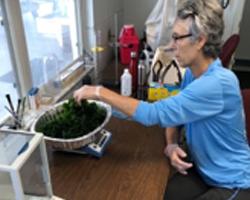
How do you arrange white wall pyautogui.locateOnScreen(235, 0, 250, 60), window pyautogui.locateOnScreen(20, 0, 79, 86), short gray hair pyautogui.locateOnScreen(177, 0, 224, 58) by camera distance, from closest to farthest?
short gray hair pyautogui.locateOnScreen(177, 0, 224, 58)
window pyautogui.locateOnScreen(20, 0, 79, 86)
white wall pyautogui.locateOnScreen(235, 0, 250, 60)

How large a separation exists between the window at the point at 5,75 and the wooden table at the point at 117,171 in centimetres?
33

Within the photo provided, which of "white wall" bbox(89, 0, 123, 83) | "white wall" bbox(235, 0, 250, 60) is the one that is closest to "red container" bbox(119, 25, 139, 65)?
"white wall" bbox(89, 0, 123, 83)

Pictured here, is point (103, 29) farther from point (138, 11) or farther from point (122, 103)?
point (122, 103)

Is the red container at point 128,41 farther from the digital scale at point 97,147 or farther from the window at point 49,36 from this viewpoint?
the digital scale at point 97,147

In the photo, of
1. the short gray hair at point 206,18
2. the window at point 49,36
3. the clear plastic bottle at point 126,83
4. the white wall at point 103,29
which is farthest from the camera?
the white wall at point 103,29

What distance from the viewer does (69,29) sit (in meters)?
1.87

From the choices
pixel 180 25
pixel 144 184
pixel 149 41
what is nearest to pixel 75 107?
pixel 144 184

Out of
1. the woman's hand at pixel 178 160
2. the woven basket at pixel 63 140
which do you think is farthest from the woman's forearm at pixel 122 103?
the woman's hand at pixel 178 160

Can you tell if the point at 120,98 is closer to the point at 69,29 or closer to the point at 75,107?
the point at 75,107

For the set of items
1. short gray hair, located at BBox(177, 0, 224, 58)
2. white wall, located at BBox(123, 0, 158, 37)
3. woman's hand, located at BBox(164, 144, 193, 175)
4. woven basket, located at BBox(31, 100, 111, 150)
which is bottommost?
woman's hand, located at BBox(164, 144, 193, 175)

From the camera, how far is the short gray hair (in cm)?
94

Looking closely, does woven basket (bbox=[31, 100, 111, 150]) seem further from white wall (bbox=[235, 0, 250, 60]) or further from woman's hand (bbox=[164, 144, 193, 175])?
white wall (bbox=[235, 0, 250, 60])

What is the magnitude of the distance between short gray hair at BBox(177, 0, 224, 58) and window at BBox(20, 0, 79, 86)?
2.61 ft

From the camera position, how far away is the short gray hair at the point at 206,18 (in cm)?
94
